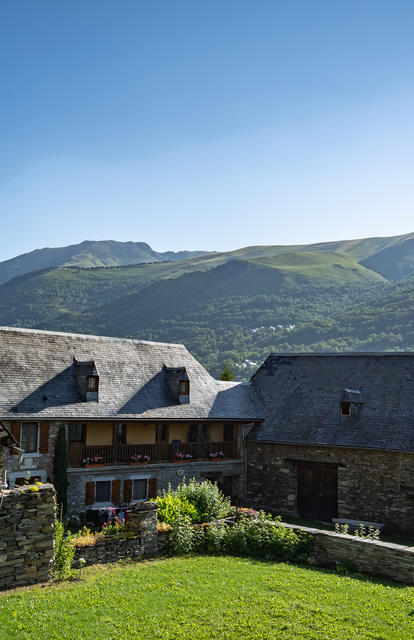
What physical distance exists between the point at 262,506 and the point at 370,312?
305 feet

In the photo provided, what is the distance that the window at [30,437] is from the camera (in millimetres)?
24016

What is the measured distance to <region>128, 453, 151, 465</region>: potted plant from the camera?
87.7 feet

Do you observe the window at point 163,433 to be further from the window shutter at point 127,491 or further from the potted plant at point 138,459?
the window shutter at point 127,491

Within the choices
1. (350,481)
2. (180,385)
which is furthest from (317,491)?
(180,385)

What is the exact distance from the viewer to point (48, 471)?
79.8 ft

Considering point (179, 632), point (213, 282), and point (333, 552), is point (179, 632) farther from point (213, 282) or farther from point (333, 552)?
point (213, 282)

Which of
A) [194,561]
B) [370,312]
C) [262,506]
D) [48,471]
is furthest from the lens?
[370,312]

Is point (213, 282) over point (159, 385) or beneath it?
over

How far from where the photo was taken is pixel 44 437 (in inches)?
958

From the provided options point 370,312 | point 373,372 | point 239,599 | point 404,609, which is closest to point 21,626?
point 239,599

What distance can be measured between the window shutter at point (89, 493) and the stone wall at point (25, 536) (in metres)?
11.2

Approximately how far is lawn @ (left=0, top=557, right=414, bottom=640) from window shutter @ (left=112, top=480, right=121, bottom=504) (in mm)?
10939

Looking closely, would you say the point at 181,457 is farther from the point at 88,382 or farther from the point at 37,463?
the point at 37,463

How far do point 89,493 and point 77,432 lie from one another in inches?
112
